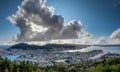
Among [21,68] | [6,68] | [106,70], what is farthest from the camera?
[106,70]

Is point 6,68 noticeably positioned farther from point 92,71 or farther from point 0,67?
point 92,71

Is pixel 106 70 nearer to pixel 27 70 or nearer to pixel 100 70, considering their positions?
pixel 100 70

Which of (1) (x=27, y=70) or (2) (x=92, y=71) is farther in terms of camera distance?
(2) (x=92, y=71)

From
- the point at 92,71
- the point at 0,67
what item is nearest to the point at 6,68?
the point at 0,67

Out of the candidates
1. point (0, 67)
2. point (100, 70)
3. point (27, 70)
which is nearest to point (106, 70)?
point (100, 70)

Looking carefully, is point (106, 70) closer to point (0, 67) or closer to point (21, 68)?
A: point (21, 68)

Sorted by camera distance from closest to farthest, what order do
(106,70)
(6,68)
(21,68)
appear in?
(6,68) < (21,68) < (106,70)
